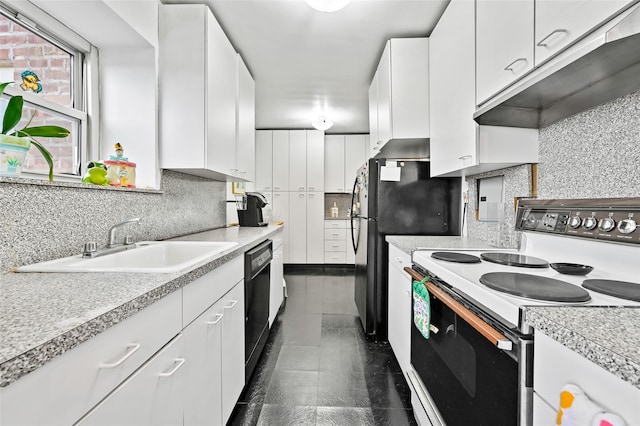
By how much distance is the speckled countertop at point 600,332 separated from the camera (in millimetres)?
440

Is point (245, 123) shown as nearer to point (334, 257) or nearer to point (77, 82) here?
point (77, 82)

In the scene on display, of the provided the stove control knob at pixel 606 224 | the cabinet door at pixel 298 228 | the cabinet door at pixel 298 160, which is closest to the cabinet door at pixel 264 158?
the cabinet door at pixel 298 160

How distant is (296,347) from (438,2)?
2630mm

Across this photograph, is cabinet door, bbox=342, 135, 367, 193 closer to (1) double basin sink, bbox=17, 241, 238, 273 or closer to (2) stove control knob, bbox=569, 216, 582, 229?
(1) double basin sink, bbox=17, 241, 238, 273

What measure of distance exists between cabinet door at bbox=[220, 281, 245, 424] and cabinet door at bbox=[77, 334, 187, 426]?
40 centimetres

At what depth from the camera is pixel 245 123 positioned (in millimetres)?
2768

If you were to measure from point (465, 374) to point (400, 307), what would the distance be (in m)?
0.94

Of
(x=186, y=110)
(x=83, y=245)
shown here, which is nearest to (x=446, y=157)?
(x=186, y=110)

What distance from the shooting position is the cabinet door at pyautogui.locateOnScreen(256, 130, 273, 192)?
5043 mm

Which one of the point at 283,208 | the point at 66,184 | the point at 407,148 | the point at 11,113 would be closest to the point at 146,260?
the point at 66,184

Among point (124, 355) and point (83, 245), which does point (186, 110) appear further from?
point (124, 355)

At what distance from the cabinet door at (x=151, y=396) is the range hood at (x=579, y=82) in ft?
4.59

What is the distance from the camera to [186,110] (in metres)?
1.88

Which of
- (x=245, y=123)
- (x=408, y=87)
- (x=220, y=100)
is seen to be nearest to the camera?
(x=220, y=100)
